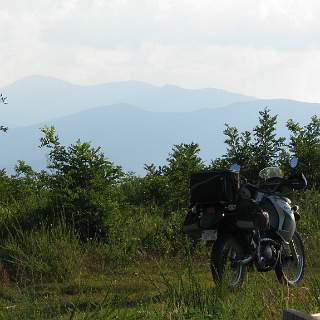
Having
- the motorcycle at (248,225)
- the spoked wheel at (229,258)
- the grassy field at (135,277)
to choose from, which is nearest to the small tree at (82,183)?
the grassy field at (135,277)

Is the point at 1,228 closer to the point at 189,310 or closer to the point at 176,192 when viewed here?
the point at 176,192

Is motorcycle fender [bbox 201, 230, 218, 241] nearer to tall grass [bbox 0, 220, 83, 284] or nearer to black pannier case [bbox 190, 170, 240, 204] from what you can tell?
black pannier case [bbox 190, 170, 240, 204]

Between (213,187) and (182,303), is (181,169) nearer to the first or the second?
(213,187)

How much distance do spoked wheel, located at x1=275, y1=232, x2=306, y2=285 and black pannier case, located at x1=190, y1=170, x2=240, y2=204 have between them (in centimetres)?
117

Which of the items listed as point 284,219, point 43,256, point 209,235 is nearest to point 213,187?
point 209,235

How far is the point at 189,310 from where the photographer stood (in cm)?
468

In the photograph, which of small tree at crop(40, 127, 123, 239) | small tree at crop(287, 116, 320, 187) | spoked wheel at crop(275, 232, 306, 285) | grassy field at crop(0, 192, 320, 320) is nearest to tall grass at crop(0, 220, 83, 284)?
grassy field at crop(0, 192, 320, 320)

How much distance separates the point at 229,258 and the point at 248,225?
39 centimetres

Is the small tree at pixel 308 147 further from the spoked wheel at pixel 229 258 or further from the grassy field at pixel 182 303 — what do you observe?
the grassy field at pixel 182 303

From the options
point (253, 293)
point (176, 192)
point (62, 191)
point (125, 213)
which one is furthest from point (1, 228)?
point (253, 293)

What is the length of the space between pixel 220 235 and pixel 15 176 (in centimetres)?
650

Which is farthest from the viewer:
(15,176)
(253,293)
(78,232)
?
(15,176)

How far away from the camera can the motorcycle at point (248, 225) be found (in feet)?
22.5

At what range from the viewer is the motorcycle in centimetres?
686
